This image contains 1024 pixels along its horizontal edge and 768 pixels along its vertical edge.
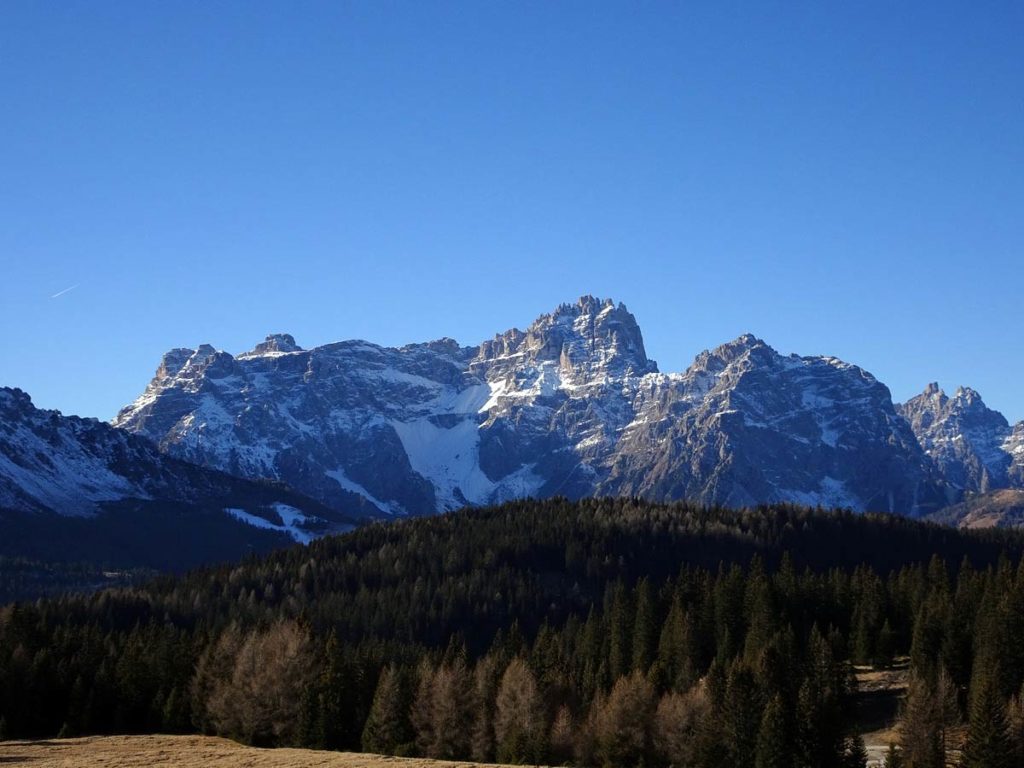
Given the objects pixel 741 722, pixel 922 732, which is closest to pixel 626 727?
pixel 741 722

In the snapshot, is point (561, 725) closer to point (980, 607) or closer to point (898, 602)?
point (980, 607)

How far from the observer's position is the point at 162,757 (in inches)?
3907

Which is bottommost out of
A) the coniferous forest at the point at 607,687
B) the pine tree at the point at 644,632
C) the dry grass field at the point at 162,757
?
the dry grass field at the point at 162,757

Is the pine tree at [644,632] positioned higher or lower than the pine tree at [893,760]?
higher

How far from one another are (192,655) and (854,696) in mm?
79242

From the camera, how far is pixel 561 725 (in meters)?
125

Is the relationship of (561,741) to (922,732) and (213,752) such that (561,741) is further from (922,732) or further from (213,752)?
(213,752)

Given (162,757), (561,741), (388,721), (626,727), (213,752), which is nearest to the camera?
(162,757)

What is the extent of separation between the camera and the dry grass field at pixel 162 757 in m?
90.9

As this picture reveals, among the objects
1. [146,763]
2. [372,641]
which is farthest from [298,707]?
[372,641]

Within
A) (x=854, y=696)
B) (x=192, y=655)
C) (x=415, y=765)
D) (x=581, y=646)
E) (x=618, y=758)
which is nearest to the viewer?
(x=415, y=765)

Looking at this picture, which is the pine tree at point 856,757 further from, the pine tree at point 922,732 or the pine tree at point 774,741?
the pine tree at point 774,741

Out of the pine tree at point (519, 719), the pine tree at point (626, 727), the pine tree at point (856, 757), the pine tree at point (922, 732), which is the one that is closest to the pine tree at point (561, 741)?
the pine tree at point (519, 719)

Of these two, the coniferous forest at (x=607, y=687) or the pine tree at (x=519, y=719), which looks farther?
the pine tree at (x=519, y=719)
